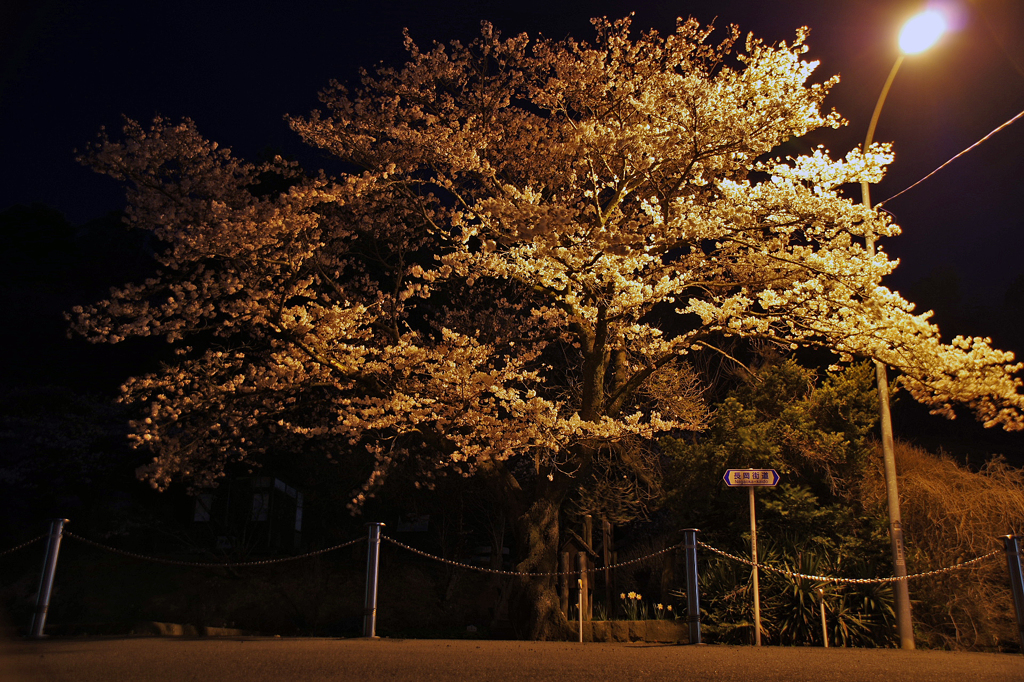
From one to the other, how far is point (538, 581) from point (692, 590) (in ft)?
10.5

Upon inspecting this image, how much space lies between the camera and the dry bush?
31.9 ft

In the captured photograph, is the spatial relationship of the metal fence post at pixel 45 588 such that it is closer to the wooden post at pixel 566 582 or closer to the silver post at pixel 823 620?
the wooden post at pixel 566 582

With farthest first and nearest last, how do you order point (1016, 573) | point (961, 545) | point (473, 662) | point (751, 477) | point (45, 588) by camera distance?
point (961, 545) → point (751, 477) → point (45, 588) → point (1016, 573) → point (473, 662)

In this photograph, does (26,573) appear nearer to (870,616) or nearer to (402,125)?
(402,125)

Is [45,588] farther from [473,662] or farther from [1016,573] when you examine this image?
[1016,573]

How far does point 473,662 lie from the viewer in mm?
5691

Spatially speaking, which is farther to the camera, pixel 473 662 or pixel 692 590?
pixel 692 590

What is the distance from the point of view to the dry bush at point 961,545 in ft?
31.9

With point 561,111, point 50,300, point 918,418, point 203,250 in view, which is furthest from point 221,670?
point 918,418

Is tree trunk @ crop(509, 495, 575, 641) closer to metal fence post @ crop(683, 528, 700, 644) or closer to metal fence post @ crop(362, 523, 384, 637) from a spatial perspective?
metal fence post @ crop(683, 528, 700, 644)

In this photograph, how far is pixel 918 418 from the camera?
28953mm

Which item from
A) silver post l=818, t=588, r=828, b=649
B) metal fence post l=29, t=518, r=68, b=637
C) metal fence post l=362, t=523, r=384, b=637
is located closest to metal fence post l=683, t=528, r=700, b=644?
silver post l=818, t=588, r=828, b=649

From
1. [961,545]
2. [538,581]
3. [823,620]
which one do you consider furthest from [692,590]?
[961,545]

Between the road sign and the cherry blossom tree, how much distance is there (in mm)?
1654
